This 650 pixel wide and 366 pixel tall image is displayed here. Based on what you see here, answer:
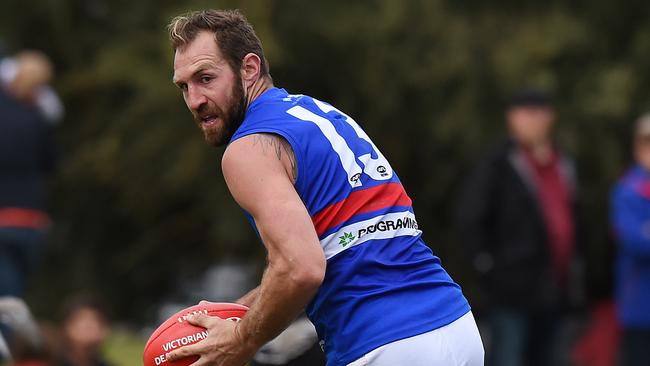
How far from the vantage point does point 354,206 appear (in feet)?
14.1

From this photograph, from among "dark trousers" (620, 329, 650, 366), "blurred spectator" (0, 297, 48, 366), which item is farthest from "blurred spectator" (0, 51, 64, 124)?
"dark trousers" (620, 329, 650, 366)

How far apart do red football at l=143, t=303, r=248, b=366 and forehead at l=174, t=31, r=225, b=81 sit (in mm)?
787

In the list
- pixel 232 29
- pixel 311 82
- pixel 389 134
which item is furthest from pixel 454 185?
pixel 232 29

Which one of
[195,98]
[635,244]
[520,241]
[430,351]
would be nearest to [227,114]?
[195,98]

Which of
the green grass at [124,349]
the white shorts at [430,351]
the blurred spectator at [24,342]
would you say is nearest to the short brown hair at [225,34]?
the white shorts at [430,351]

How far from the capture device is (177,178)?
42.9ft

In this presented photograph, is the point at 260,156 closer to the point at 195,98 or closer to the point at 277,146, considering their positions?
the point at 277,146

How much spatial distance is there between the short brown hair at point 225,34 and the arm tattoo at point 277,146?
341 mm

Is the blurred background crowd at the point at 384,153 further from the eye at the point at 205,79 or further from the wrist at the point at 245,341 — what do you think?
the wrist at the point at 245,341

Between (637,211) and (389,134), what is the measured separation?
16.0 ft

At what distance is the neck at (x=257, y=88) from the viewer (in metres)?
4.44

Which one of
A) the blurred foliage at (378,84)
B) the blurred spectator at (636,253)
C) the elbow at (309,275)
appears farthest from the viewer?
the blurred foliage at (378,84)

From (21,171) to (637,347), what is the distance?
4.22 m

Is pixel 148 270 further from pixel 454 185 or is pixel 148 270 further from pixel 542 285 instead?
pixel 542 285
